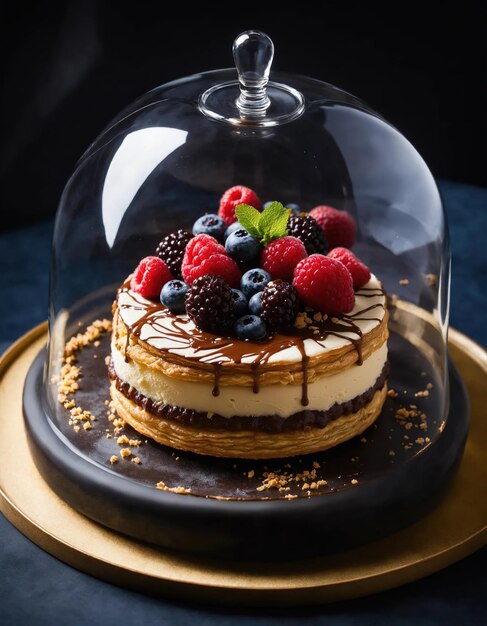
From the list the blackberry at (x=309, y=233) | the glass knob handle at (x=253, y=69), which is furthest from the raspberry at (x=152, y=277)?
the glass knob handle at (x=253, y=69)

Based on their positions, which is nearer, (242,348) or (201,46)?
(242,348)

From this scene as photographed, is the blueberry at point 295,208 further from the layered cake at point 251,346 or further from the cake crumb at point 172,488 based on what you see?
the cake crumb at point 172,488

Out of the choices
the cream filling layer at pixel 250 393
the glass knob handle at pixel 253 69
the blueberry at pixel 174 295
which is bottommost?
the cream filling layer at pixel 250 393

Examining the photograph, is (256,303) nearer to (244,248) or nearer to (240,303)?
(240,303)

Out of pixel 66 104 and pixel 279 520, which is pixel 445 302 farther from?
pixel 66 104

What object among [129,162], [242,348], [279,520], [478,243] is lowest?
[478,243]

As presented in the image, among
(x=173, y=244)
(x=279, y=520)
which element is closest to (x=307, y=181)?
(x=173, y=244)
